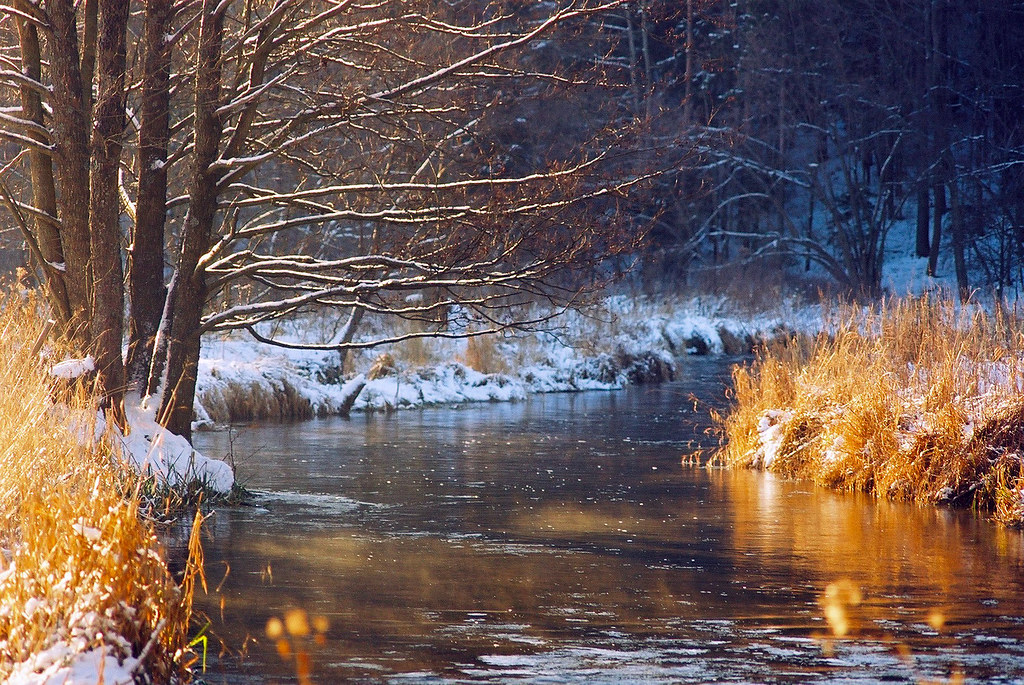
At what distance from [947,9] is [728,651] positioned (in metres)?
40.4

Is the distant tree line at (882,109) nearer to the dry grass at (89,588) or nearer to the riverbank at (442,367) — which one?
the riverbank at (442,367)

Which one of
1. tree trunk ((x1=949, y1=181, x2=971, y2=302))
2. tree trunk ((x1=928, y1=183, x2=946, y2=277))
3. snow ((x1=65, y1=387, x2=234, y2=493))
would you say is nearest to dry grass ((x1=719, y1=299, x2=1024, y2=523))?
snow ((x1=65, y1=387, x2=234, y2=493))

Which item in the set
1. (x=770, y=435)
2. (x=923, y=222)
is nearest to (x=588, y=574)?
(x=770, y=435)

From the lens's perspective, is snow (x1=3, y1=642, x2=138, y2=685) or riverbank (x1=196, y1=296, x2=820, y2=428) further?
riverbank (x1=196, y1=296, x2=820, y2=428)

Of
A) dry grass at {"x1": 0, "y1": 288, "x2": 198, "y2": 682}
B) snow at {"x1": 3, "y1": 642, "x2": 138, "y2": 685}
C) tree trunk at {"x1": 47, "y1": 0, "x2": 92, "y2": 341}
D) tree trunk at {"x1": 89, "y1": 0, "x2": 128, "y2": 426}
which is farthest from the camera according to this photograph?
tree trunk at {"x1": 89, "y1": 0, "x2": 128, "y2": 426}

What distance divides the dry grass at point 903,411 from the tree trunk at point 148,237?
7300 millimetres

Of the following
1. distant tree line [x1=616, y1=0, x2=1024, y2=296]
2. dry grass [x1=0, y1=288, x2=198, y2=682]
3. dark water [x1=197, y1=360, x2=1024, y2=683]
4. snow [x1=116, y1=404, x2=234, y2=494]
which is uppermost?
distant tree line [x1=616, y1=0, x2=1024, y2=296]

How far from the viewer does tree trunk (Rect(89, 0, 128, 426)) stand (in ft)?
35.1

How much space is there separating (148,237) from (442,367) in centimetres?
1344

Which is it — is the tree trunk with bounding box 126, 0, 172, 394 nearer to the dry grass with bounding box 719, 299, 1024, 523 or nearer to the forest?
the forest

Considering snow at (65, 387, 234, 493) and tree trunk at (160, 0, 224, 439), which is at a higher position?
tree trunk at (160, 0, 224, 439)

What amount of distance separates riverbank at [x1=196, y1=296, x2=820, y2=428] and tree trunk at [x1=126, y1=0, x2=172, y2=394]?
5521 millimetres

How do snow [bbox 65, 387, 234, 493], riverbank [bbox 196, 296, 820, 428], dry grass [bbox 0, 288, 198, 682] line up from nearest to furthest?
1. dry grass [bbox 0, 288, 198, 682]
2. snow [bbox 65, 387, 234, 493]
3. riverbank [bbox 196, 296, 820, 428]

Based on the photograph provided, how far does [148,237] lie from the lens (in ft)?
38.4
